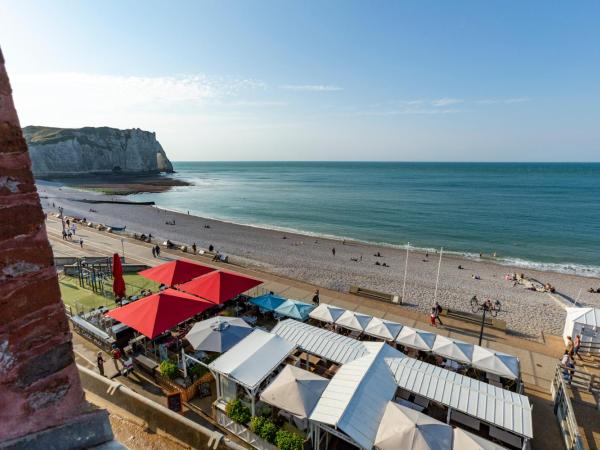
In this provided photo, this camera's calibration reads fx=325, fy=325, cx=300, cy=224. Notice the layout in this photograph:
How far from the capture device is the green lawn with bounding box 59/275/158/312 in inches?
702

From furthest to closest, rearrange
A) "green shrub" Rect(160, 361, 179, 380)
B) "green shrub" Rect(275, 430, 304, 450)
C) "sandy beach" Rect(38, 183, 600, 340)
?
"sandy beach" Rect(38, 183, 600, 340)
"green shrub" Rect(160, 361, 179, 380)
"green shrub" Rect(275, 430, 304, 450)

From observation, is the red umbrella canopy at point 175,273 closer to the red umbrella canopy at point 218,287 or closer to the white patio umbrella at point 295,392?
the red umbrella canopy at point 218,287

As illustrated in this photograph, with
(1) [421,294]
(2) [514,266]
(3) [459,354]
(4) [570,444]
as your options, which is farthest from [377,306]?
(2) [514,266]

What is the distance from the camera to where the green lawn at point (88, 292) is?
17.8 m

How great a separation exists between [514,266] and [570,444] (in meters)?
28.9

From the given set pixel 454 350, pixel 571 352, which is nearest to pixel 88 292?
Result: pixel 454 350

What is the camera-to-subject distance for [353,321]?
1531 cm

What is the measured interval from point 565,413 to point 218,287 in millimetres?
14101

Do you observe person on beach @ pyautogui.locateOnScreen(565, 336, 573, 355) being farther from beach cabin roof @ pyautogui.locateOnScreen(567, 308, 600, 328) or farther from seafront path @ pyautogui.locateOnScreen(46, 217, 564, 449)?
beach cabin roof @ pyautogui.locateOnScreen(567, 308, 600, 328)

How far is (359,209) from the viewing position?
65.4m

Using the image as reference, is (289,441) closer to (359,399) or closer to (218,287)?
(359,399)

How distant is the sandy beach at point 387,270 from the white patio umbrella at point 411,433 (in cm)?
1239

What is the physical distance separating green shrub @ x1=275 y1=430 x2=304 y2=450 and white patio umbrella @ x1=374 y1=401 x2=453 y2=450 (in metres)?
2.01

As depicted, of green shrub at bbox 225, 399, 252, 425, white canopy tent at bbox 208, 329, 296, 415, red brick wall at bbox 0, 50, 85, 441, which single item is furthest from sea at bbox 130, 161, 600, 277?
red brick wall at bbox 0, 50, 85, 441
